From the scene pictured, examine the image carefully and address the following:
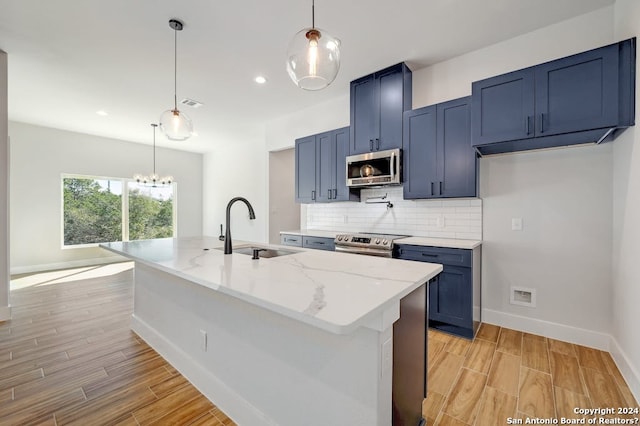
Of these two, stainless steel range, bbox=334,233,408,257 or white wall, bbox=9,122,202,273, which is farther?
white wall, bbox=9,122,202,273

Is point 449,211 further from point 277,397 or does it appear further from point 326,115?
point 277,397

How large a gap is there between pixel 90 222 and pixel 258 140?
13.5 ft

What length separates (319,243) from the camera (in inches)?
148

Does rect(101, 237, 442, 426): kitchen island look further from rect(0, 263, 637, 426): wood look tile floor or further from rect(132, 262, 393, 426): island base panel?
rect(0, 263, 637, 426): wood look tile floor

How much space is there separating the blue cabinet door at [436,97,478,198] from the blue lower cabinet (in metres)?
0.64

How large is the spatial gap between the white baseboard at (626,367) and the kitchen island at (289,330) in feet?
5.29

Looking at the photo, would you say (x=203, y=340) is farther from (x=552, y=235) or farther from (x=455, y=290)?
(x=552, y=235)

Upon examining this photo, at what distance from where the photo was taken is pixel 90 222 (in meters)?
6.11

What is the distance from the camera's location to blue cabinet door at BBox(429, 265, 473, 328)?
2576 mm

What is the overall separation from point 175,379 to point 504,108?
344cm

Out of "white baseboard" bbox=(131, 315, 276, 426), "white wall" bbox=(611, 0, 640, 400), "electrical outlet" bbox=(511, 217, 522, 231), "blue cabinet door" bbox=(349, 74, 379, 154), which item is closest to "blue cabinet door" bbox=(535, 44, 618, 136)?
"white wall" bbox=(611, 0, 640, 400)

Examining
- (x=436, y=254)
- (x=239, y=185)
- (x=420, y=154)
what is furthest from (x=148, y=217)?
(x=436, y=254)

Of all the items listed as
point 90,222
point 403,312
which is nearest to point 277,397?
point 403,312

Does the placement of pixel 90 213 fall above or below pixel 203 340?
above
